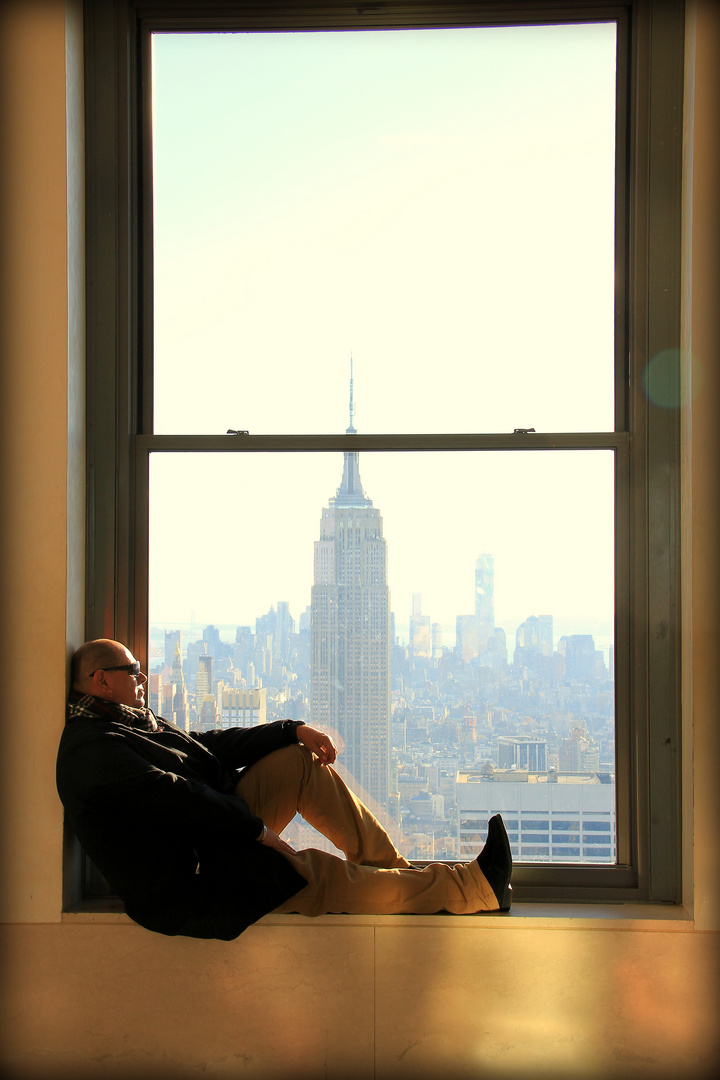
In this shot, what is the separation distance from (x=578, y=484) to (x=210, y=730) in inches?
54.0

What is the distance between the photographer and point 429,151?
2238 millimetres

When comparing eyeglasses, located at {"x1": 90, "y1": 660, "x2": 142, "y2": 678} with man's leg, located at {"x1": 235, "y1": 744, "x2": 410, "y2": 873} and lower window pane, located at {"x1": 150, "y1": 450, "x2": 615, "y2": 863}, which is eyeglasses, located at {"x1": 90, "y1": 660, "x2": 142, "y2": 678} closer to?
lower window pane, located at {"x1": 150, "y1": 450, "x2": 615, "y2": 863}

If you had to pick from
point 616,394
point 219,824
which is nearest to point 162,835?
point 219,824

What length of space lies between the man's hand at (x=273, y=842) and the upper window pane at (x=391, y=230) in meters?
1.18

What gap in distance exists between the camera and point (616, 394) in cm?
225

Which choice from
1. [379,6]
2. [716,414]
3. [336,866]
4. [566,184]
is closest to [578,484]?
[716,414]

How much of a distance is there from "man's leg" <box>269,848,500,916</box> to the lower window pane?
0.73 feet

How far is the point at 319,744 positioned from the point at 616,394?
4.58 ft

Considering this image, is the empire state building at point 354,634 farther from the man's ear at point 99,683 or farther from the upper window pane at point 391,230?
the man's ear at point 99,683

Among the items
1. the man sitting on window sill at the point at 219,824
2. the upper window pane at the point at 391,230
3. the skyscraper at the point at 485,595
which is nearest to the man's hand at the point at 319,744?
the man sitting on window sill at the point at 219,824

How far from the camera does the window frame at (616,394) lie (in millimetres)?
2162

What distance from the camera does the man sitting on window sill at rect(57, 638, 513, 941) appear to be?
1812mm

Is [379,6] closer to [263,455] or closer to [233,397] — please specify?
[233,397]

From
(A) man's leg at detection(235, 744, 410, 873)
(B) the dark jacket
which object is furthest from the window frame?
(A) man's leg at detection(235, 744, 410, 873)
